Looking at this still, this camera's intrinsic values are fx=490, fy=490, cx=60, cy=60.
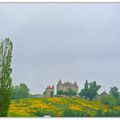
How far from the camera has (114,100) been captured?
44.9 feet

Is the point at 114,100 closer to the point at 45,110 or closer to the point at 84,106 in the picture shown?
the point at 84,106

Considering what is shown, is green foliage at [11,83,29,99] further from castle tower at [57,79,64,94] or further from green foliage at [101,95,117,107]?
green foliage at [101,95,117,107]

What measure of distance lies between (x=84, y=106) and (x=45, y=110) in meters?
1.14

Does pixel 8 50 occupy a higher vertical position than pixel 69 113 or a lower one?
higher

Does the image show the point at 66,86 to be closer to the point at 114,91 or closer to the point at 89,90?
the point at 89,90

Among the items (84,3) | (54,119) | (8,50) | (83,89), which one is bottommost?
(54,119)

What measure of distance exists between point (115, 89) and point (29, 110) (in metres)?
2.41

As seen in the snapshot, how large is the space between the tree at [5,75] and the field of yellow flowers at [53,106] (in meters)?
0.27

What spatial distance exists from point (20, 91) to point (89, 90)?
1919 millimetres

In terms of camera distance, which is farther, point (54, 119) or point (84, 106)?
point (84, 106)

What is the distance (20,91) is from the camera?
13172 millimetres

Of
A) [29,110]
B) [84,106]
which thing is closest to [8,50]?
[29,110]

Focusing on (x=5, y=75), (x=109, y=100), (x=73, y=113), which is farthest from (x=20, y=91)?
(x=109, y=100)

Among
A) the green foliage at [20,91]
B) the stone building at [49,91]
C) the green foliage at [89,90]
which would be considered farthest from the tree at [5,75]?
the green foliage at [89,90]
